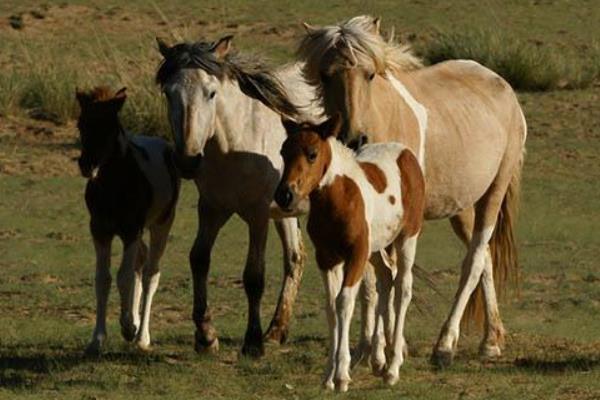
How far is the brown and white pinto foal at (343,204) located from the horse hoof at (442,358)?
106cm

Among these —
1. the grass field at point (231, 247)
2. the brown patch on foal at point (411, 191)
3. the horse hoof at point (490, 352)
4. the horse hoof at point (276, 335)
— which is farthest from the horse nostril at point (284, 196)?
the horse hoof at point (276, 335)

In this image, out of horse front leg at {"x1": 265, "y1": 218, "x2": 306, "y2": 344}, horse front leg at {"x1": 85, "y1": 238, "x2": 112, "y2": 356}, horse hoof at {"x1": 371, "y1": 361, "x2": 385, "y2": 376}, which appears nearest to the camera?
horse hoof at {"x1": 371, "y1": 361, "x2": 385, "y2": 376}

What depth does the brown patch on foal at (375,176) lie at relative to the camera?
31.8 feet

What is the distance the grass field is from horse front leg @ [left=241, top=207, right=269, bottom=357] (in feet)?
0.36

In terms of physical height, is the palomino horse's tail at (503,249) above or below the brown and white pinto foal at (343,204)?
below

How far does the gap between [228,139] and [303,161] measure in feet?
6.41

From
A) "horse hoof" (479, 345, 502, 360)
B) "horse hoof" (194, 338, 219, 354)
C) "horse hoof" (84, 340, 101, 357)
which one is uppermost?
"horse hoof" (84, 340, 101, 357)

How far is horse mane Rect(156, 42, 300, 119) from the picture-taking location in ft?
35.3

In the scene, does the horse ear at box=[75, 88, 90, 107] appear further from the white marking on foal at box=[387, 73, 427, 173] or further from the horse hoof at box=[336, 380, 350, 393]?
the horse hoof at box=[336, 380, 350, 393]

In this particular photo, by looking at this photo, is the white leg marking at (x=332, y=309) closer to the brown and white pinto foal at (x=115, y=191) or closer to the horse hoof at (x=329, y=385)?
the horse hoof at (x=329, y=385)

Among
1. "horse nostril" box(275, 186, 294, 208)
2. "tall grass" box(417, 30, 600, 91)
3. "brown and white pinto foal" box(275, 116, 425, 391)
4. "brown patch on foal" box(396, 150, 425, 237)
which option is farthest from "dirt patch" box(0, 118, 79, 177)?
"horse nostril" box(275, 186, 294, 208)

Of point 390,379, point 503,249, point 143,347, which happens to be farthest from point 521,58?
point 390,379

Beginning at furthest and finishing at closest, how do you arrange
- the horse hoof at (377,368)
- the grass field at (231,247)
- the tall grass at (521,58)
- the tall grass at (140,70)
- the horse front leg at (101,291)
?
the tall grass at (521,58), the tall grass at (140,70), the horse front leg at (101,291), the grass field at (231,247), the horse hoof at (377,368)

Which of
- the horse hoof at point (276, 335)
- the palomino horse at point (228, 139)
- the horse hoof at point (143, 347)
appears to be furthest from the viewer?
the horse hoof at point (276, 335)
